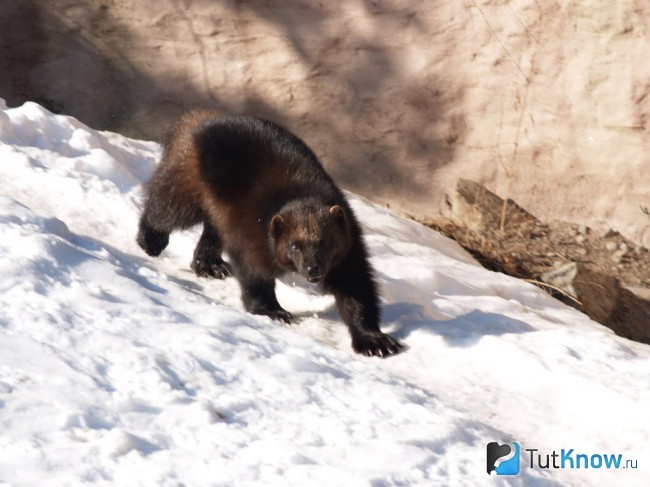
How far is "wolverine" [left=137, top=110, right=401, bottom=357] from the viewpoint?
4.93 m

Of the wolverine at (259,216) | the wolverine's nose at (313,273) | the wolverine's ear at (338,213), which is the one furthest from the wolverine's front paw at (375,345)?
the wolverine's ear at (338,213)

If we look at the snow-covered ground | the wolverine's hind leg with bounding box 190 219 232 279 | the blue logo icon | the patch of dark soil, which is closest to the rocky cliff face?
the patch of dark soil

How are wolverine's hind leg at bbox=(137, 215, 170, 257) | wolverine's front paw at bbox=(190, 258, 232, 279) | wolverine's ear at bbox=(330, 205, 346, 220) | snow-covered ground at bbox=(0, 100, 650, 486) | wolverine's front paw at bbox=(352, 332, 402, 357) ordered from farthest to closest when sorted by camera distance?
1. wolverine's hind leg at bbox=(137, 215, 170, 257)
2. wolverine's front paw at bbox=(190, 258, 232, 279)
3. wolverine's ear at bbox=(330, 205, 346, 220)
4. wolverine's front paw at bbox=(352, 332, 402, 357)
5. snow-covered ground at bbox=(0, 100, 650, 486)

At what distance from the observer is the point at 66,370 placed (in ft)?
11.5

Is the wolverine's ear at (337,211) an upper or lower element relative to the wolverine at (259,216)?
upper

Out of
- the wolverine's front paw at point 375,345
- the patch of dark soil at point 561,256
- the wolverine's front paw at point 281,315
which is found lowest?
the patch of dark soil at point 561,256

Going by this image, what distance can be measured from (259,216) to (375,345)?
91 cm

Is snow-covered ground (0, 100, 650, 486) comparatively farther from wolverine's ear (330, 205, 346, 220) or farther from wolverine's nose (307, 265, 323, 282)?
wolverine's ear (330, 205, 346, 220)

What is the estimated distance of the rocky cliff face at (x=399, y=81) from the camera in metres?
8.30

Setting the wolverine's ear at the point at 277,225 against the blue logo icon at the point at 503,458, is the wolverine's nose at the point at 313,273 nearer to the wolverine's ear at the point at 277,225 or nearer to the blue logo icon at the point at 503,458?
the wolverine's ear at the point at 277,225

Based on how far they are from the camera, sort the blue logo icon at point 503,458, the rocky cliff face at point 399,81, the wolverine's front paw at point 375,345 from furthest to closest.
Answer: the rocky cliff face at point 399,81
the wolverine's front paw at point 375,345
the blue logo icon at point 503,458

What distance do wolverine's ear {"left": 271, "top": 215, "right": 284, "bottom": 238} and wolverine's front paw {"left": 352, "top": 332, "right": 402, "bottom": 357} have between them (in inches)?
24.8

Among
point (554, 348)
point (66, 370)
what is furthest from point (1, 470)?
point (554, 348)

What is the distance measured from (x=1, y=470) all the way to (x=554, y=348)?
2.76 metres
